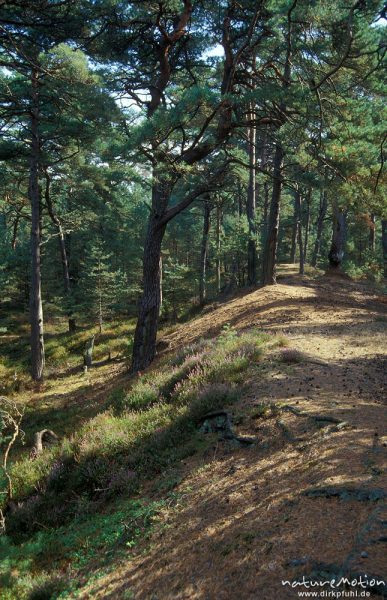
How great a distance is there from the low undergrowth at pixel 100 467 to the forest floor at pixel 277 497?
302 millimetres

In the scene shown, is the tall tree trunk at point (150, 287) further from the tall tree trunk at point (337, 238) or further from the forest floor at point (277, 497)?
the tall tree trunk at point (337, 238)

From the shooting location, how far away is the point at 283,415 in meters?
5.89

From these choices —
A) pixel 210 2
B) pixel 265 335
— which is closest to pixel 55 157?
pixel 210 2

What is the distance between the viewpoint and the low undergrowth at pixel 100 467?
4.75 m

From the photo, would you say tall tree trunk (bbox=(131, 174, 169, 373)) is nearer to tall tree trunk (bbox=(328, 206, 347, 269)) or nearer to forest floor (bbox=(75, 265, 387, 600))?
forest floor (bbox=(75, 265, 387, 600))

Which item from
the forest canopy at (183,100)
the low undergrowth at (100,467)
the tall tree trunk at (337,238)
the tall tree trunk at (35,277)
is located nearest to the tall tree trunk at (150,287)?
the forest canopy at (183,100)

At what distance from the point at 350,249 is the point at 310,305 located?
2009 cm

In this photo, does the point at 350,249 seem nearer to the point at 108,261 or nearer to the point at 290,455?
the point at 108,261

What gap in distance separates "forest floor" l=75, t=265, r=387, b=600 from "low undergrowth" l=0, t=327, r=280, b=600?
54 centimetres

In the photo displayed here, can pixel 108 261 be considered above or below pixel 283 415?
above

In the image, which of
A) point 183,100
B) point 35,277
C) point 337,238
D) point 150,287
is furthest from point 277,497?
point 337,238

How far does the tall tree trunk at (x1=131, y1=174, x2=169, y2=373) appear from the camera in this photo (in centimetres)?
1186

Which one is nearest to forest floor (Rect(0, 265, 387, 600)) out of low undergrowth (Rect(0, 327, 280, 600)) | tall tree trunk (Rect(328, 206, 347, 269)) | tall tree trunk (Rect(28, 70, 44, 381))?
low undergrowth (Rect(0, 327, 280, 600))

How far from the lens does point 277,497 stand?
13.6 ft
